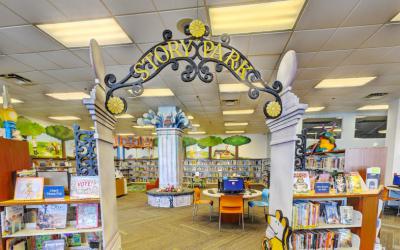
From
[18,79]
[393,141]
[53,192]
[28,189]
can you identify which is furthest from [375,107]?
[18,79]

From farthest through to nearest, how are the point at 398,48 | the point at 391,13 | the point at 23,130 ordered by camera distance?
the point at 23,130 → the point at 398,48 → the point at 391,13

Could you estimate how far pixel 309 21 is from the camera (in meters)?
2.31

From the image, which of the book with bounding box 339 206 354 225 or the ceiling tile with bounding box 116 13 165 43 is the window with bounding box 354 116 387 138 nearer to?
the book with bounding box 339 206 354 225

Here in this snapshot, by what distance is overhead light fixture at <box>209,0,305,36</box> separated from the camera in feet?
7.03

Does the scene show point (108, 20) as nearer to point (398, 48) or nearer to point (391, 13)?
point (391, 13)

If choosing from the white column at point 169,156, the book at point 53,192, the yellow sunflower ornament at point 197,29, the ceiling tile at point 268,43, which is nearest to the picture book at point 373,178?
the ceiling tile at point 268,43

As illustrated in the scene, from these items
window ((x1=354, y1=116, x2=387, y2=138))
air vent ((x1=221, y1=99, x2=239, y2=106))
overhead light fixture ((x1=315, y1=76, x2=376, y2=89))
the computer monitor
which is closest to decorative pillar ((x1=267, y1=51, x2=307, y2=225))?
the computer monitor

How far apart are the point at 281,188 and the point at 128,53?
288 centimetres

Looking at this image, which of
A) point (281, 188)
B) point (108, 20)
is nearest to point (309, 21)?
point (281, 188)

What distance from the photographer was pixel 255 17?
233 cm

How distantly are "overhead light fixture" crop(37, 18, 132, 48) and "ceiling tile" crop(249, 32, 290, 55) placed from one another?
1.78 m

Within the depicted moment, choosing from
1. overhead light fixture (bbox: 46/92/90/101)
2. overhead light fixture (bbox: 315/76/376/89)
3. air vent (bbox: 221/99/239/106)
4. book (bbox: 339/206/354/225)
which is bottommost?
book (bbox: 339/206/354/225)

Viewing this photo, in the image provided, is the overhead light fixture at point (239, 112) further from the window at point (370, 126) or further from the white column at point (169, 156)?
the window at point (370, 126)

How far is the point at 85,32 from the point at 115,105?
1.67 meters
